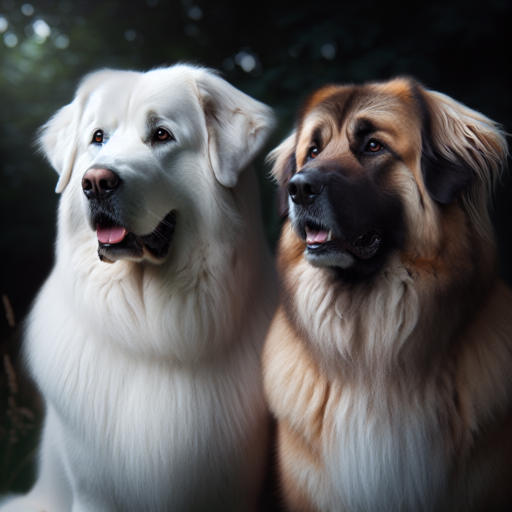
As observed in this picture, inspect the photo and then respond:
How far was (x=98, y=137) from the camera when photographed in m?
2.12

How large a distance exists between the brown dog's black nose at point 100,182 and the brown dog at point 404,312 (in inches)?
23.3

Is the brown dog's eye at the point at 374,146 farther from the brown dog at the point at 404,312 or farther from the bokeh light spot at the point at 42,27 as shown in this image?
the bokeh light spot at the point at 42,27

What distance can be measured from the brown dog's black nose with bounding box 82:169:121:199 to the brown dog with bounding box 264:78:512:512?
0.59m

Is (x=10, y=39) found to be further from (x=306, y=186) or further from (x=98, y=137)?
(x=306, y=186)

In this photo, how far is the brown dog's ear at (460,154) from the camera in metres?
1.83

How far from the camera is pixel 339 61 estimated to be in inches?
102

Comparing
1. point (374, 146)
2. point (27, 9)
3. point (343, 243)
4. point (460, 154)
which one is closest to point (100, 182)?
point (343, 243)

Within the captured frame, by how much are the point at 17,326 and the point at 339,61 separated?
216 centimetres

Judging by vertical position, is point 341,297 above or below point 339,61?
below

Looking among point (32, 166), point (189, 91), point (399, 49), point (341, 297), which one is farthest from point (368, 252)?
point (32, 166)

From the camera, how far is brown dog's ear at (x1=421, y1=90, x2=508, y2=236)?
183 centimetres

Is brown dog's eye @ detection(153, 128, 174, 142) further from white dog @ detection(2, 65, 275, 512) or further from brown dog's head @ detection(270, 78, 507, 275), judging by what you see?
brown dog's head @ detection(270, 78, 507, 275)

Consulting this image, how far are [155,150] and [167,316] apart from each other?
630 mm

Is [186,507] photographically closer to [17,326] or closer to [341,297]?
[341,297]
